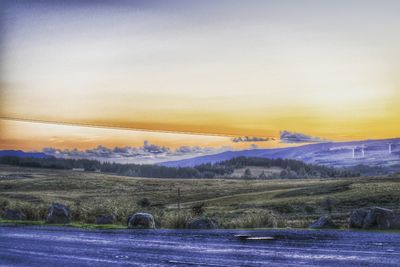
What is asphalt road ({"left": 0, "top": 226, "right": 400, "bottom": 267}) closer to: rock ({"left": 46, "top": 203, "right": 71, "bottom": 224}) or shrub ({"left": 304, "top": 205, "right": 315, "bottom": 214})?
rock ({"left": 46, "top": 203, "right": 71, "bottom": 224})

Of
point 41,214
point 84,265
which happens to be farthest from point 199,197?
point 84,265

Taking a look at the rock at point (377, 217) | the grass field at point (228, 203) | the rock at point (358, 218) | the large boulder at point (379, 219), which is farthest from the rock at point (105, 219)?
the rock at point (377, 217)

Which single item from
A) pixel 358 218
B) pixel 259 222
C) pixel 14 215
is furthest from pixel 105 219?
pixel 358 218

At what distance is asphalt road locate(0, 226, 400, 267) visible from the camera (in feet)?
52.6

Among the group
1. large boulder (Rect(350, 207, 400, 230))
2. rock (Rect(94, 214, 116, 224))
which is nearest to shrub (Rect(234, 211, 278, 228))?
large boulder (Rect(350, 207, 400, 230))

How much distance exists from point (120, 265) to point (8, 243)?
28.4ft

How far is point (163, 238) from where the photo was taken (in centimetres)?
2391

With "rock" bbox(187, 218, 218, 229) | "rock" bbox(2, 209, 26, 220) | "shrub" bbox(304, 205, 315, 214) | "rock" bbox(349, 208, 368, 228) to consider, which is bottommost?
"shrub" bbox(304, 205, 315, 214)

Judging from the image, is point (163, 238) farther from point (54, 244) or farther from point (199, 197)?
point (199, 197)

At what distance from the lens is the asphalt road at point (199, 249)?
16.0 metres

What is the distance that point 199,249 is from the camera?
1930cm

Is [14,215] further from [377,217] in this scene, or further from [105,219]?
[377,217]

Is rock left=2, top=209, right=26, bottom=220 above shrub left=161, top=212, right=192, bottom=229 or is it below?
below

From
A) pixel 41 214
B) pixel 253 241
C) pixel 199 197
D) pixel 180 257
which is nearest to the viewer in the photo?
pixel 180 257
